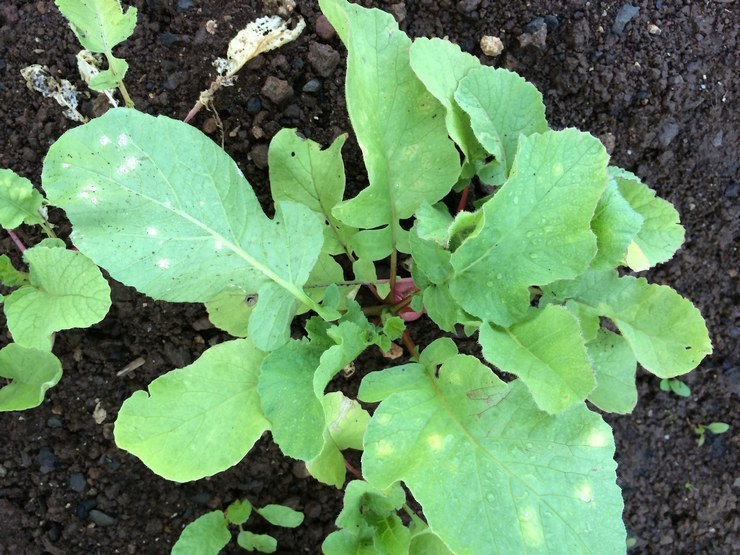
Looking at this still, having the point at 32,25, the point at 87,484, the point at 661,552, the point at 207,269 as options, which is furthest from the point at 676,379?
the point at 32,25

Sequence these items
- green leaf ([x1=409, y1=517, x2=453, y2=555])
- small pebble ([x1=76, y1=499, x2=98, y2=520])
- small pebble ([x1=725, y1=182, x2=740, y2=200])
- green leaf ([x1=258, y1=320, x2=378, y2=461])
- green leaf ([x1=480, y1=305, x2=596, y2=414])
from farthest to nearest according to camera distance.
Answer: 1. small pebble ([x1=725, y1=182, x2=740, y2=200])
2. small pebble ([x1=76, y1=499, x2=98, y2=520])
3. green leaf ([x1=409, y1=517, x2=453, y2=555])
4. green leaf ([x1=258, y1=320, x2=378, y2=461])
5. green leaf ([x1=480, y1=305, x2=596, y2=414])

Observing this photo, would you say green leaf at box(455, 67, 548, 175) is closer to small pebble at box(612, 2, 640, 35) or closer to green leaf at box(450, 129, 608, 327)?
green leaf at box(450, 129, 608, 327)

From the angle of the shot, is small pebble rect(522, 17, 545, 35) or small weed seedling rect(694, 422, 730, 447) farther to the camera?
small weed seedling rect(694, 422, 730, 447)

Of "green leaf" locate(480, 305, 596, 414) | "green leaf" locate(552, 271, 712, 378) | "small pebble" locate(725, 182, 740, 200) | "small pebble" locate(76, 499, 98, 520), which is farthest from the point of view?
"small pebble" locate(725, 182, 740, 200)

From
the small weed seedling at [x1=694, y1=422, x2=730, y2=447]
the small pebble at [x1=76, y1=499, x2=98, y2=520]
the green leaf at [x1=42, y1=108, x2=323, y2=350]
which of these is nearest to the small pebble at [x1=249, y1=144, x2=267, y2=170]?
the green leaf at [x1=42, y1=108, x2=323, y2=350]

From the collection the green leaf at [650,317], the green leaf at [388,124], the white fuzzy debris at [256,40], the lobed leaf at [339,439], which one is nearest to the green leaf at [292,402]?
the lobed leaf at [339,439]

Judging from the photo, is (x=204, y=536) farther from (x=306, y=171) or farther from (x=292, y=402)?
(x=306, y=171)

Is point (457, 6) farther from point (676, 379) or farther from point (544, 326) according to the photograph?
point (676, 379)
